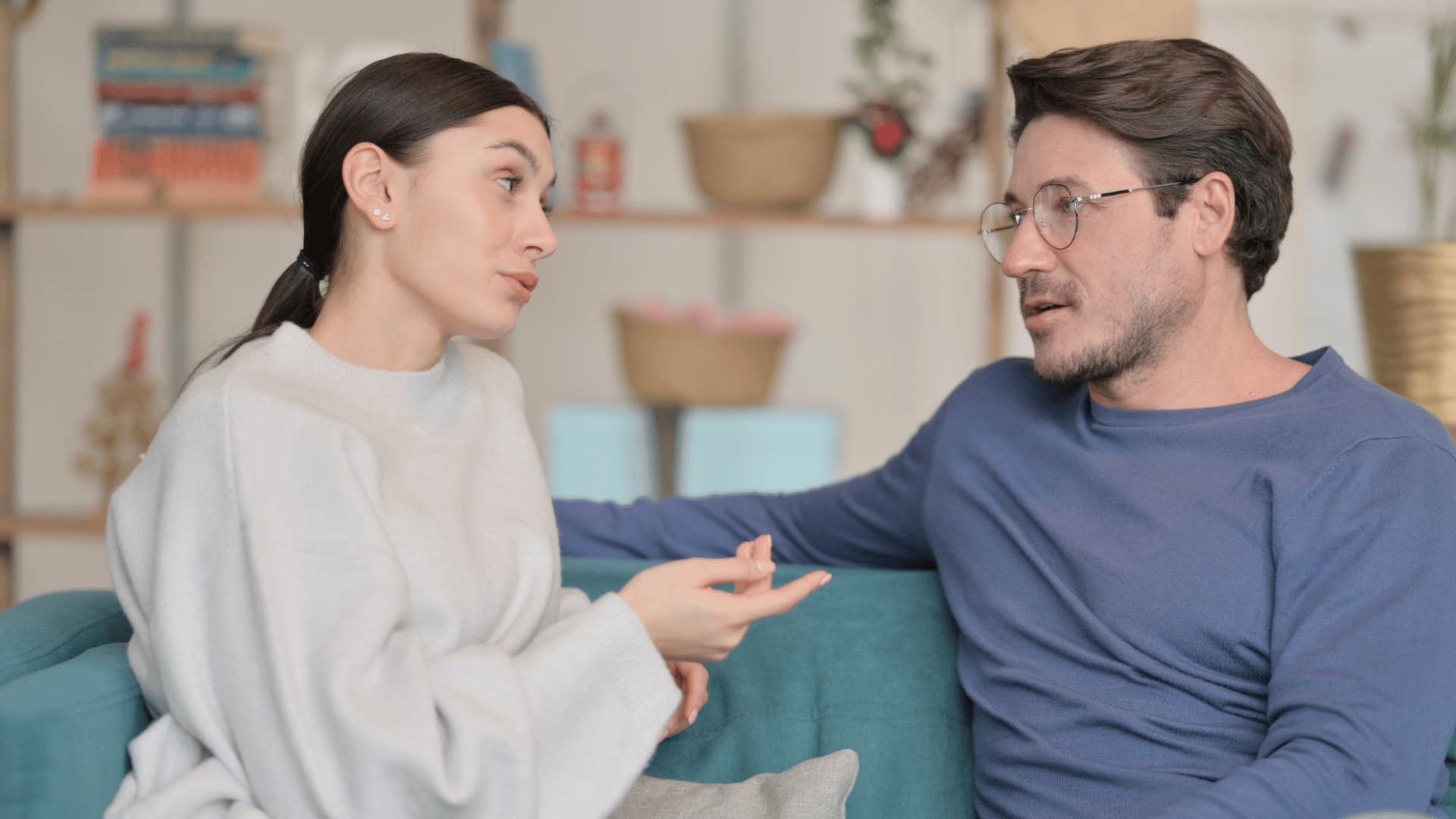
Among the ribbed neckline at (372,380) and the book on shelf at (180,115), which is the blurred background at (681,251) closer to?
the book on shelf at (180,115)

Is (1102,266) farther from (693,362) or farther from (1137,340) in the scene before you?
(693,362)

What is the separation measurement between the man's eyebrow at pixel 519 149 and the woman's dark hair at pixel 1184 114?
0.61 meters

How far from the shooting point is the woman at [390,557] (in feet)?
3.83

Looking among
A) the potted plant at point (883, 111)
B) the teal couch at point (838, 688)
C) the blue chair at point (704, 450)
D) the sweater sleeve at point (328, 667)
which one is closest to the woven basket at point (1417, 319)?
the teal couch at point (838, 688)

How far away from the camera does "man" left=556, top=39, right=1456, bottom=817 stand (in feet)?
4.38

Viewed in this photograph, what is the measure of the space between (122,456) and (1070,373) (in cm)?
255

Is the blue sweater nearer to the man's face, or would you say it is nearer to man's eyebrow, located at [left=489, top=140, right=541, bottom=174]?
the man's face

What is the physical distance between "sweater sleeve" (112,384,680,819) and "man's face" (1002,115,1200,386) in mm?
704

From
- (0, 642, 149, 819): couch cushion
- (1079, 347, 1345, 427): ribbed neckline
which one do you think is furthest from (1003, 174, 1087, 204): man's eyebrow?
(0, 642, 149, 819): couch cushion

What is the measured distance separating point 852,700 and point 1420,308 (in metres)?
1.11

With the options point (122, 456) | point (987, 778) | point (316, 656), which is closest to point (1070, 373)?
point (987, 778)

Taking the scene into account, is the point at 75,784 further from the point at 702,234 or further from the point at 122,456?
the point at 702,234

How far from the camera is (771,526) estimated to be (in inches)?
76.2

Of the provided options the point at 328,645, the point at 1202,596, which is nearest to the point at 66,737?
the point at 328,645
